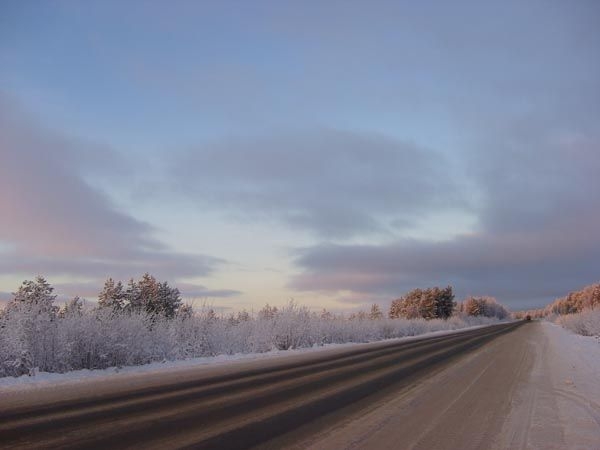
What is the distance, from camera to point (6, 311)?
37.4 ft

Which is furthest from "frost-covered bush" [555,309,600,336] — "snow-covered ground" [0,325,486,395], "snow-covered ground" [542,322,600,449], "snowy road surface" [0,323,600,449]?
"snow-covered ground" [0,325,486,395]

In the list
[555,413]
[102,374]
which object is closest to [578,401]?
[555,413]

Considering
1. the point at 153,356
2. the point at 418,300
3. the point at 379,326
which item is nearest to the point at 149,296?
the point at 379,326

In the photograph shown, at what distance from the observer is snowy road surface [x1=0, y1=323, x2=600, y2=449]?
17.9 feet

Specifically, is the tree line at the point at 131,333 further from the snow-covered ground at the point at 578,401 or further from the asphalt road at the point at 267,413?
the snow-covered ground at the point at 578,401

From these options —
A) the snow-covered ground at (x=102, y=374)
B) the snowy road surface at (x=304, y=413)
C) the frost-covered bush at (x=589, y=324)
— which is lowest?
the snow-covered ground at (x=102, y=374)

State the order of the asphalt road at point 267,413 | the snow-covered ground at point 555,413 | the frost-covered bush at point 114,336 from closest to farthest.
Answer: the asphalt road at point 267,413 → the snow-covered ground at point 555,413 → the frost-covered bush at point 114,336

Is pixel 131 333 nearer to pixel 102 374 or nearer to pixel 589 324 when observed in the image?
pixel 102 374

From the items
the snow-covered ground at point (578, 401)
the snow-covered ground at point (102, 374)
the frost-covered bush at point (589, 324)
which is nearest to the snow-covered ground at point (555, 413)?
the snow-covered ground at point (578, 401)

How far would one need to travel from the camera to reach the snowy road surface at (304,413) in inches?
215

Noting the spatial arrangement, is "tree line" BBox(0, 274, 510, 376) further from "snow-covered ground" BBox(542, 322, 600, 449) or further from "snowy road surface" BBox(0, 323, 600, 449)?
"snow-covered ground" BBox(542, 322, 600, 449)

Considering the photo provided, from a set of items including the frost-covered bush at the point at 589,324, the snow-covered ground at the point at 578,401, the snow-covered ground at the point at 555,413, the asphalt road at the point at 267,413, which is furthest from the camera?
the frost-covered bush at the point at 589,324

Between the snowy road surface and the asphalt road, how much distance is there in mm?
17

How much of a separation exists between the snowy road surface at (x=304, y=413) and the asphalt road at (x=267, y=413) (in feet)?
0.06
